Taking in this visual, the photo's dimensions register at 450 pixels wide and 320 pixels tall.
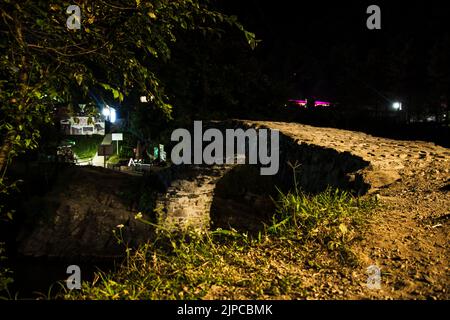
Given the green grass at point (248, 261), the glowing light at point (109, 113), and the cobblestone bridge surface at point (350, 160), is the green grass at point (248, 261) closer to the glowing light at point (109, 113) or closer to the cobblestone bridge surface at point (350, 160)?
the cobblestone bridge surface at point (350, 160)

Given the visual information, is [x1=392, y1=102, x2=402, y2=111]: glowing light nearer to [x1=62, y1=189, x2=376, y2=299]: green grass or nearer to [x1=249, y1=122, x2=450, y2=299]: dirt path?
[x1=249, y1=122, x2=450, y2=299]: dirt path

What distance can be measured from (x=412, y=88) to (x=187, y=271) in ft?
95.7

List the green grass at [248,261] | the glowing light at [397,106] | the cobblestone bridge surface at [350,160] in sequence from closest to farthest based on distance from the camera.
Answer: the green grass at [248,261], the cobblestone bridge surface at [350,160], the glowing light at [397,106]

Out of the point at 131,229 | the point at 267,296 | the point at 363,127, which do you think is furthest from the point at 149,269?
the point at 363,127

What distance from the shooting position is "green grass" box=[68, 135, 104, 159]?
25.6 m

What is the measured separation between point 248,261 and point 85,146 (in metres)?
24.7

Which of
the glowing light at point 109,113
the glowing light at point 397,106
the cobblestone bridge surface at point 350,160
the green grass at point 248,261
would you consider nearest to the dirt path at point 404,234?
the cobblestone bridge surface at point 350,160

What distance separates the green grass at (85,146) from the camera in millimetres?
25578

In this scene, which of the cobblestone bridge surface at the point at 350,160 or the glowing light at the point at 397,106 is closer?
the cobblestone bridge surface at the point at 350,160

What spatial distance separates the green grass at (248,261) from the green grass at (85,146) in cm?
2358

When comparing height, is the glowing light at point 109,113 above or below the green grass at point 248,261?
above

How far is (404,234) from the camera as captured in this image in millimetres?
3670

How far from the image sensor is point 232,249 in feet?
11.8

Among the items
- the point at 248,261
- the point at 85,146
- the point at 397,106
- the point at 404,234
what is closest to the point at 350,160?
the point at 404,234
